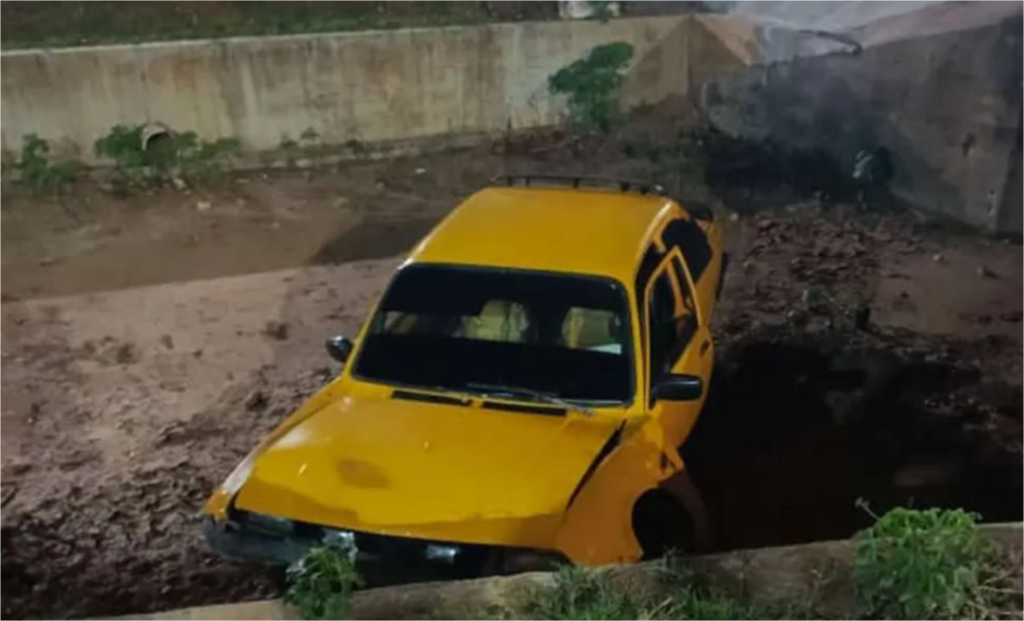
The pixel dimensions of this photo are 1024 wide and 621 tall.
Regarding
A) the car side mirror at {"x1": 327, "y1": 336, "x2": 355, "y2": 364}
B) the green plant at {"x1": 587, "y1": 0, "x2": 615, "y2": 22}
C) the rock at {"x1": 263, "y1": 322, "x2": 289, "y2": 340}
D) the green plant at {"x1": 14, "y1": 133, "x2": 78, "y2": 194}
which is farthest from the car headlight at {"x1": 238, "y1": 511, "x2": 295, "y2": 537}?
the green plant at {"x1": 587, "y1": 0, "x2": 615, "y2": 22}

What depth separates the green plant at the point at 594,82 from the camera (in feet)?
47.0

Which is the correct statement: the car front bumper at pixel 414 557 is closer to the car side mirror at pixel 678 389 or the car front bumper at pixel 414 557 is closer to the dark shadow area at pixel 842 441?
the car side mirror at pixel 678 389

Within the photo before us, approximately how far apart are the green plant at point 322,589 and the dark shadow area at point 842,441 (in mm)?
3132

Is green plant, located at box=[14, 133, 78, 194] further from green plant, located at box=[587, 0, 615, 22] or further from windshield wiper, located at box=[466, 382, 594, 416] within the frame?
windshield wiper, located at box=[466, 382, 594, 416]

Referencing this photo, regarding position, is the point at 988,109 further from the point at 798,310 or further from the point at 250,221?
the point at 250,221

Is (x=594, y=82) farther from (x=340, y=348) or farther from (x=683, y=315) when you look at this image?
(x=340, y=348)

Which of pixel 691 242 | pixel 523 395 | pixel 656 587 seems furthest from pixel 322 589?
pixel 691 242

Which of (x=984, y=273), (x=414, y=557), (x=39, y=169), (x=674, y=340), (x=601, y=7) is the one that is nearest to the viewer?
(x=414, y=557)

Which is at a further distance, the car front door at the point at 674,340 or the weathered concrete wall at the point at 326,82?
the weathered concrete wall at the point at 326,82

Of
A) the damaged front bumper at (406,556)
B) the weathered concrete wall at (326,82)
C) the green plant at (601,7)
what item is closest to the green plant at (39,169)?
the weathered concrete wall at (326,82)

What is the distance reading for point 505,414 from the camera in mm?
5363

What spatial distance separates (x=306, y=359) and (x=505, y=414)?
3.54 metres

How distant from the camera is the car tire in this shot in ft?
17.3

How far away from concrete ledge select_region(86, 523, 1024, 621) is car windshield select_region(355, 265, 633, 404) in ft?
6.49
